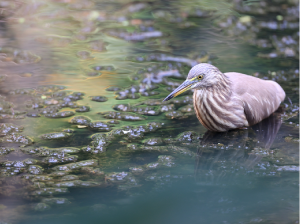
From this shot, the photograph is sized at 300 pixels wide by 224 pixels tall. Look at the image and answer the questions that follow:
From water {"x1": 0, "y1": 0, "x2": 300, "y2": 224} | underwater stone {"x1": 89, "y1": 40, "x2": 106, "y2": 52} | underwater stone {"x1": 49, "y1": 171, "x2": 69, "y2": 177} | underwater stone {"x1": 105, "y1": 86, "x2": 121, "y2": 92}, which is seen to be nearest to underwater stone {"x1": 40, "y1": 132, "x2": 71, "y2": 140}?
water {"x1": 0, "y1": 0, "x2": 300, "y2": 224}

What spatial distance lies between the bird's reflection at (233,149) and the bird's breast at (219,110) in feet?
0.37

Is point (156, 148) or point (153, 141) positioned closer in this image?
point (156, 148)

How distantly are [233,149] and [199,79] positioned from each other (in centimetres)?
78

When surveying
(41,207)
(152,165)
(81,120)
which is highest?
(81,120)

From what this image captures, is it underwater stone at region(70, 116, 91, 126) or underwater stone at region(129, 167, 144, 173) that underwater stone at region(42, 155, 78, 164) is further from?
underwater stone at region(70, 116, 91, 126)

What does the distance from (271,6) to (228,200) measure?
20.0 feet

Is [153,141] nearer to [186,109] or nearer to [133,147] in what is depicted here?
[133,147]

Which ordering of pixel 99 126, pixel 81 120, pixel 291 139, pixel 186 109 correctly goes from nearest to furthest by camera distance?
pixel 291 139
pixel 99 126
pixel 81 120
pixel 186 109

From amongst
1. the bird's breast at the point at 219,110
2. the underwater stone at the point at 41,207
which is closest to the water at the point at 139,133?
the underwater stone at the point at 41,207

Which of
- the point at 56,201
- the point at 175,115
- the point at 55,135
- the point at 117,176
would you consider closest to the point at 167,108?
the point at 175,115

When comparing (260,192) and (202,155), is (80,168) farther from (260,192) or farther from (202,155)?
(260,192)

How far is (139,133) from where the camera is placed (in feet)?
11.9

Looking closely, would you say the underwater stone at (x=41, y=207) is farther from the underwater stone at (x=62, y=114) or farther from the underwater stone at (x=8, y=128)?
the underwater stone at (x=62, y=114)

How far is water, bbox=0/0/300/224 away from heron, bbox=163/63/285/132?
0.14 meters
